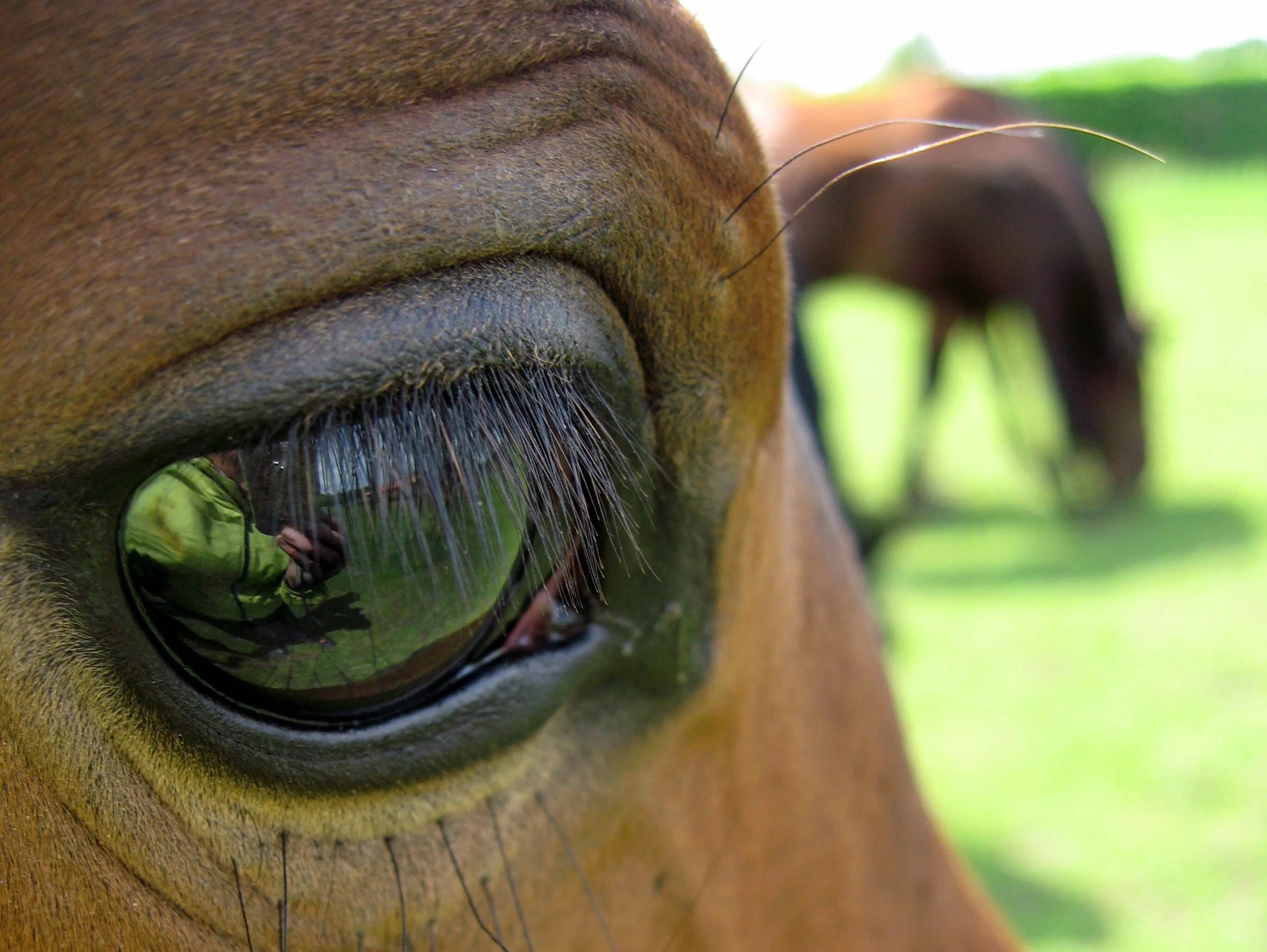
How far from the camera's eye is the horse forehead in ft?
1.85

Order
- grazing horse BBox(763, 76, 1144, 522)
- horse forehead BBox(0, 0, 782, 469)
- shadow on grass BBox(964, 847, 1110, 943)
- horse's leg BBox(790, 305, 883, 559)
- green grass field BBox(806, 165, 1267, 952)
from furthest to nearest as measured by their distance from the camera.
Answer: grazing horse BBox(763, 76, 1144, 522)
green grass field BBox(806, 165, 1267, 952)
shadow on grass BBox(964, 847, 1110, 943)
horse's leg BBox(790, 305, 883, 559)
horse forehead BBox(0, 0, 782, 469)

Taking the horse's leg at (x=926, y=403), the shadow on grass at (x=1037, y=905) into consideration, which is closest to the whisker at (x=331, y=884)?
the shadow on grass at (x=1037, y=905)

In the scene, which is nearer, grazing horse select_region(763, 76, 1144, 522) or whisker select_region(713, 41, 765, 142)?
whisker select_region(713, 41, 765, 142)

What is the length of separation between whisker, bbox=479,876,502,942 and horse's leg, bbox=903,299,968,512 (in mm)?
7341

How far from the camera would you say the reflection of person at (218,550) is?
0.62 meters

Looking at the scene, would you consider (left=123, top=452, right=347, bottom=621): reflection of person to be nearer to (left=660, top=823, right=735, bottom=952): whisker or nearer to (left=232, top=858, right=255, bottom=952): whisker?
(left=232, top=858, right=255, bottom=952): whisker

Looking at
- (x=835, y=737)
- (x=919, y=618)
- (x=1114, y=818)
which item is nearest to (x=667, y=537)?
(x=835, y=737)

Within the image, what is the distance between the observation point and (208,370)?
59cm

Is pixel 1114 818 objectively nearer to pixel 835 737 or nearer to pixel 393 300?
pixel 835 737

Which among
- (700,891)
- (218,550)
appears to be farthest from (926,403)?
(218,550)

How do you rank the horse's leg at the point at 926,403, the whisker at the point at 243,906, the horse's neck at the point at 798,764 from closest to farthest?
the whisker at the point at 243,906
the horse's neck at the point at 798,764
the horse's leg at the point at 926,403

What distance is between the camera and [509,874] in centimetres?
78

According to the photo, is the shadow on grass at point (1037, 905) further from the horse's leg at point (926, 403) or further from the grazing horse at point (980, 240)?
the horse's leg at point (926, 403)

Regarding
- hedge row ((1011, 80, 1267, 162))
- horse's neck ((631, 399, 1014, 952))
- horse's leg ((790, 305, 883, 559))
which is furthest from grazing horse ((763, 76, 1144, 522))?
hedge row ((1011, 80, 1267, 162))
